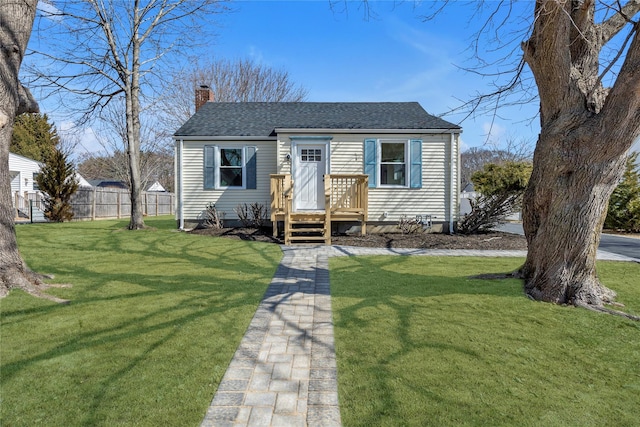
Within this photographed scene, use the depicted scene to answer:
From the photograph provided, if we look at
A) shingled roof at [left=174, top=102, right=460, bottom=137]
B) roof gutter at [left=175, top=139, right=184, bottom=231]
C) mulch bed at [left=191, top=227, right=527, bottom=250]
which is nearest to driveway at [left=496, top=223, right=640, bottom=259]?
mulch bed at [left=191, top=227, right=527, bottom=250]

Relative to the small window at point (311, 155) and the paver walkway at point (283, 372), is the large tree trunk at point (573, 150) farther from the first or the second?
the small window at point (311, 155)

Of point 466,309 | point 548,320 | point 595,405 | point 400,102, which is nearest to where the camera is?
point 595,405

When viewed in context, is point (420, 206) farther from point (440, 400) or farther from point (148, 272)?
point (440, 400)

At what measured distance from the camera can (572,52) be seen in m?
4.43

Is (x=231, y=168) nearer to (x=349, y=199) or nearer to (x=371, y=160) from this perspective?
(x=349, y=199)

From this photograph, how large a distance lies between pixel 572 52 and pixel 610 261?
508 cm

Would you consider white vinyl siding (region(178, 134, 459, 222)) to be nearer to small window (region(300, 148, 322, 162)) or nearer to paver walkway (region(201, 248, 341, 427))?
small window (region(300, 148, 322, 162))

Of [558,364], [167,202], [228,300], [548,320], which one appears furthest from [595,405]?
[167,202]

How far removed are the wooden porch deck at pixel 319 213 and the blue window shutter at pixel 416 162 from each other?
6.86ft

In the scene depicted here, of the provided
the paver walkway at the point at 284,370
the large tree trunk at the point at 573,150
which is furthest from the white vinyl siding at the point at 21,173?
the large tree trunk at the point at 573,150

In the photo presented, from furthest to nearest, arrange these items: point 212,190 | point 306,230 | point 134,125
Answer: point 134,125, point 212,190, point 306,230

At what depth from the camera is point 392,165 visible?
1133 centimetres

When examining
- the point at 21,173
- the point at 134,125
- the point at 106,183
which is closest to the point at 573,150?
Answer: the point at 134,125

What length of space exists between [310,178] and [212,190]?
3.55 m
